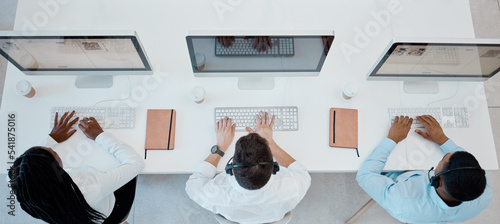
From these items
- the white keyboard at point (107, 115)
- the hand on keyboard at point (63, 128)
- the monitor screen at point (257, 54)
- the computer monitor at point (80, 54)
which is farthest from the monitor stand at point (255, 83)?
the hand on keyboard at point (63, 128)

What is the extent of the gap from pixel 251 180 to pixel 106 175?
2.32 feet

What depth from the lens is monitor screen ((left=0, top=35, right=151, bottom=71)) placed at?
4.25ft

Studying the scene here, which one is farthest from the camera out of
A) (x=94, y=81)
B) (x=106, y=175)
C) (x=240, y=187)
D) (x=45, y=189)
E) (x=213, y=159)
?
(x=94, y=81)

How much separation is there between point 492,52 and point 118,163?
6.14 feet

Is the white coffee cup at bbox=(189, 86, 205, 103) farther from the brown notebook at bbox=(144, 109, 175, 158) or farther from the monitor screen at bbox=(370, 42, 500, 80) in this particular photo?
the monitor screen at bbox=(370, 42, 500, 80)

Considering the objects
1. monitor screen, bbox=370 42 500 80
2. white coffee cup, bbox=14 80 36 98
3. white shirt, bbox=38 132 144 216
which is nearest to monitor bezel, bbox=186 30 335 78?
monitor screen, bbox=370 42 500 80

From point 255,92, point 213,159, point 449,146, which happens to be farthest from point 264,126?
point 449,146

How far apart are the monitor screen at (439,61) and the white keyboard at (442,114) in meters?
0.18

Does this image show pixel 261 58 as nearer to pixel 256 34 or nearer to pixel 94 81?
pixel 256 34

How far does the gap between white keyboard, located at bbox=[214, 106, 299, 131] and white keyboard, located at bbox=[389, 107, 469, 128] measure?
0.54 metres

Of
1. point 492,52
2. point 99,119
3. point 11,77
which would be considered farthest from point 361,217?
point 11,77

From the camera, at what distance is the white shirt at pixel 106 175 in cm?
134

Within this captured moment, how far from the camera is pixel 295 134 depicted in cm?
164

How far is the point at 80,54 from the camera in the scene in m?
1.43
